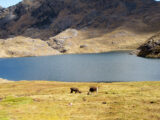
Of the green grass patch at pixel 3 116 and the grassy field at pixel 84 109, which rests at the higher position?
the grassy field at pixel 84 109

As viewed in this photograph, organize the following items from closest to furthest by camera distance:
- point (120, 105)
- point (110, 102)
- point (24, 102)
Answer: point (120, 105), point (110, 102), point (24, 102)

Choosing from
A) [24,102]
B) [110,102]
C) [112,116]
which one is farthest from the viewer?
[24,102]

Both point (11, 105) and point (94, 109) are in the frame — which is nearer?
point (94, 109)

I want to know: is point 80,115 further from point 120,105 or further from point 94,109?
point 120,105

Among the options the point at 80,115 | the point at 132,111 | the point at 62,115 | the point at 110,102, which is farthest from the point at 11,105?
the point at 132,111

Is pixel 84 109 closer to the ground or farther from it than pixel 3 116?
farther from it

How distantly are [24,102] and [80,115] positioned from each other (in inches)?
557

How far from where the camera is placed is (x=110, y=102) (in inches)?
1436

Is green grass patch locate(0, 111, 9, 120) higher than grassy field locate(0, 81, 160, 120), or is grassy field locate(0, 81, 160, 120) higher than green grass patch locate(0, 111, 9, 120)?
grassy field locate(0, 81, 160, 120)

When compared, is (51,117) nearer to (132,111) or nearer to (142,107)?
(132,111)

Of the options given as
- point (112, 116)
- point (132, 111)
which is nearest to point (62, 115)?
point (112, 116)

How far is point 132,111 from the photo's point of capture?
30.1 metres

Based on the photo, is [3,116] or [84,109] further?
[84,109]

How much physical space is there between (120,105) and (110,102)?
288cm
